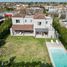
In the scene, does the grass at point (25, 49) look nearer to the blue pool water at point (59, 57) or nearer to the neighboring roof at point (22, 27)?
the blue pool water at point (59, 57)

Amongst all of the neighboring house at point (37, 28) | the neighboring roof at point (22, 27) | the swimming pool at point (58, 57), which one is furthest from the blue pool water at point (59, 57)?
the neighboring roof at point (22, 27)

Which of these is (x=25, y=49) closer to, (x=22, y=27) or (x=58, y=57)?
(x=58, y=57)

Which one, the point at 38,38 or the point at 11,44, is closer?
the point at 11,44

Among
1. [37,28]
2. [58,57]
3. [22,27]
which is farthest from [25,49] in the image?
[22,27]

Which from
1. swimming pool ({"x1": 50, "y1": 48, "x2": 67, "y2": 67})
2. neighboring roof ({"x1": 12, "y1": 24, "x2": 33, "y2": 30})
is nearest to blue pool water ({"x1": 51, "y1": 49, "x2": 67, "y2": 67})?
swimming pool ({"x1": 50, "y1": 48, "x2": 67, "y2": 67})

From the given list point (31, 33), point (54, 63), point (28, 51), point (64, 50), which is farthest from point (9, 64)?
point (31, 33)

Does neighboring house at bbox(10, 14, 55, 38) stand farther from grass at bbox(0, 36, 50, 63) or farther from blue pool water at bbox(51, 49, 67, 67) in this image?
blue pool water at bbox(51, 49, 67, 67)

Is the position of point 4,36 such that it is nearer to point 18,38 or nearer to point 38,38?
point 18,38
